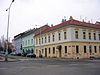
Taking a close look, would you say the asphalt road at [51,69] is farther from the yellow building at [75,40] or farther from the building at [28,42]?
the building at [28,42]

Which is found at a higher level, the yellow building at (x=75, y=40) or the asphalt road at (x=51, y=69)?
the yellow building at (x=75, y=40)

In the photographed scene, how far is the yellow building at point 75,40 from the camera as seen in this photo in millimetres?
51469

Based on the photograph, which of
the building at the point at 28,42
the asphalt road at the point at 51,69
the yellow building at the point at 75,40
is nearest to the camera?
the asphalt road at the point at 51,69

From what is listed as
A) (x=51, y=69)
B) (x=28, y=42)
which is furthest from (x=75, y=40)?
(x=28, y=42)

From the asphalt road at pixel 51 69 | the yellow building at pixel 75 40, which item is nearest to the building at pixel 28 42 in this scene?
the yellow building at pixel 75 40

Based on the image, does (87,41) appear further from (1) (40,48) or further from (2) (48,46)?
(1) (40,48)

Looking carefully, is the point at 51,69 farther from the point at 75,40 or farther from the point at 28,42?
the point at 28,42

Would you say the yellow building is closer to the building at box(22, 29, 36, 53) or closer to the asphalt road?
the building at box(22, 29, 36, 53)

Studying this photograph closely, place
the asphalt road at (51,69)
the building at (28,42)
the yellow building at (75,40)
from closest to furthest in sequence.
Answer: the asphalt road at (51,69), the yellow building at (75,40), the building at (28,42)

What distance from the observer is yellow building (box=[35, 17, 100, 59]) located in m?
51.5

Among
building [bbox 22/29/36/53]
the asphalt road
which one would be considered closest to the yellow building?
building [bbox 22/29/36/53]

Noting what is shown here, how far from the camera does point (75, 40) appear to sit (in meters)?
51.8

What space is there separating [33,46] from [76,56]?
94.0 feet

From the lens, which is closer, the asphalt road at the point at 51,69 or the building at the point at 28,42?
the asphalt road at the point at 51,69
